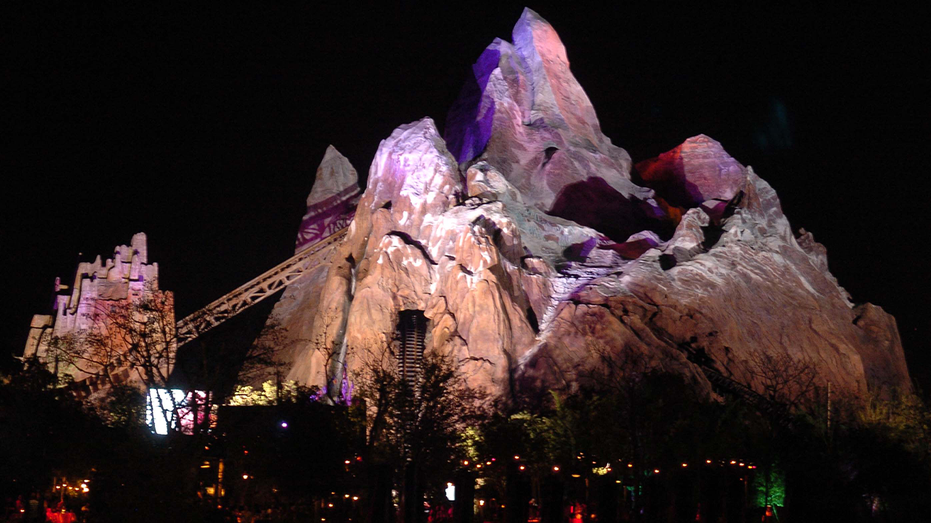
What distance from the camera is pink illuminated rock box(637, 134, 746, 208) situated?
87.8 meters

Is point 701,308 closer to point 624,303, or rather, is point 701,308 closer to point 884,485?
point 624,303

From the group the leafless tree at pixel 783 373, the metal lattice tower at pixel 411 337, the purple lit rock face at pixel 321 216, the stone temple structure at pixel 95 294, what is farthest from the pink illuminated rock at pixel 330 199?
the leafless tree at pixel 783 373

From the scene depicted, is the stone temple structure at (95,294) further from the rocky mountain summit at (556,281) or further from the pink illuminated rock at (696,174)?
the pink illuminated rock at (696,174)

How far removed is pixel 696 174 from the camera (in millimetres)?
89750

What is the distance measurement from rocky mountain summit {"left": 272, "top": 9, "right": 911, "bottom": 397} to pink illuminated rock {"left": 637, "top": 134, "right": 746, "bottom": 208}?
6079mm

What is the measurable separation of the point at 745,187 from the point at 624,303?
24993mm

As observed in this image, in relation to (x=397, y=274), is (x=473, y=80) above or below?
above

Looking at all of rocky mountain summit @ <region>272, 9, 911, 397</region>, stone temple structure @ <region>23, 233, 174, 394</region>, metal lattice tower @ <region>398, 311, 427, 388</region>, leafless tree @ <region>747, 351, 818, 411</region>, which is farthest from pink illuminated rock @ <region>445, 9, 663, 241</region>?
stone temple structure @ <region>23, 233, 174, 394</region>

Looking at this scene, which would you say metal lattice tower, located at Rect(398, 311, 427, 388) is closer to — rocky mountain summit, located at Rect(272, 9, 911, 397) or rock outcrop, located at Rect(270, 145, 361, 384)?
rocky mountain summit, located at Rect(272, 9, 911, 397)

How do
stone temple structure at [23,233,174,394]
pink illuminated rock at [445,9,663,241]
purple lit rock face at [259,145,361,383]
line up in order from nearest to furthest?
stone temple structure at [23,233,174,394], purple lit rock face at [259,145,361,383], pink illuminated rock at [445,9,663,241]

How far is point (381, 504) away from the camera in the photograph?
15719 mm

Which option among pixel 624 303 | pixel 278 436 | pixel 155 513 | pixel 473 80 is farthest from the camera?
pixel 473 80

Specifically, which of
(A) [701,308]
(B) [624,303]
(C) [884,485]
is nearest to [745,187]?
(A) [701,308]

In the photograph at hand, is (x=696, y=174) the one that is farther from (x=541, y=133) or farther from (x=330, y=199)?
(x=330, y=199)
